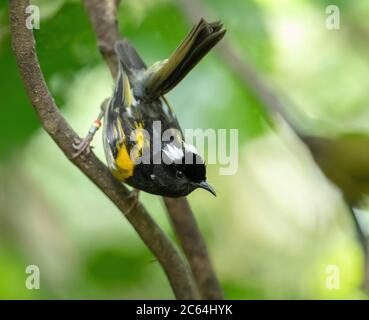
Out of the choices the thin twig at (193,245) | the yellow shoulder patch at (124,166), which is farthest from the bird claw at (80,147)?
the thin twig at (193,245)

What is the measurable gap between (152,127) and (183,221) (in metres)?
0.40

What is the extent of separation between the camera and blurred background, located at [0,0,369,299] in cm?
333

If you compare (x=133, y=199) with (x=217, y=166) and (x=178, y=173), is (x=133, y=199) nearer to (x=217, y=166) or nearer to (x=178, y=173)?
(x=178, y=173)

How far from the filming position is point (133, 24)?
139 inches

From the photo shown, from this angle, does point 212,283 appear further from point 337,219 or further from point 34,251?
point 34,251

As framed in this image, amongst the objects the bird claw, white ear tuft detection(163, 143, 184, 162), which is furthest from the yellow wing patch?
the bird claw

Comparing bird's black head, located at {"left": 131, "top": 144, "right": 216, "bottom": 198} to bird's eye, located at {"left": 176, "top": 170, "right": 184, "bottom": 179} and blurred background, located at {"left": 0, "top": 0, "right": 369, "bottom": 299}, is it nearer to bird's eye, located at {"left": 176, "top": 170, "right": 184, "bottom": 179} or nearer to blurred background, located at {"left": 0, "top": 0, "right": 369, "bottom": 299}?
bird's eye, located at {"left": 176, "top": 170, "right": 184, "bottom": 179}

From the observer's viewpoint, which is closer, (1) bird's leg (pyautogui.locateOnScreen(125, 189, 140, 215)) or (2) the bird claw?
(2) the bird claw

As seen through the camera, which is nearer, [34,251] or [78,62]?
[78,62]

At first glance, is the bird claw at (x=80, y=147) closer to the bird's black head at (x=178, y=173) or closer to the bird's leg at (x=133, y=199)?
the bird's leg at (x=133, y=199)

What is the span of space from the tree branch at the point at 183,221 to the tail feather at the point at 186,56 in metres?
0.27

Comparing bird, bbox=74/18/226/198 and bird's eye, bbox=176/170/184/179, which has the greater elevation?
bird, bbox=74/18/226/198
